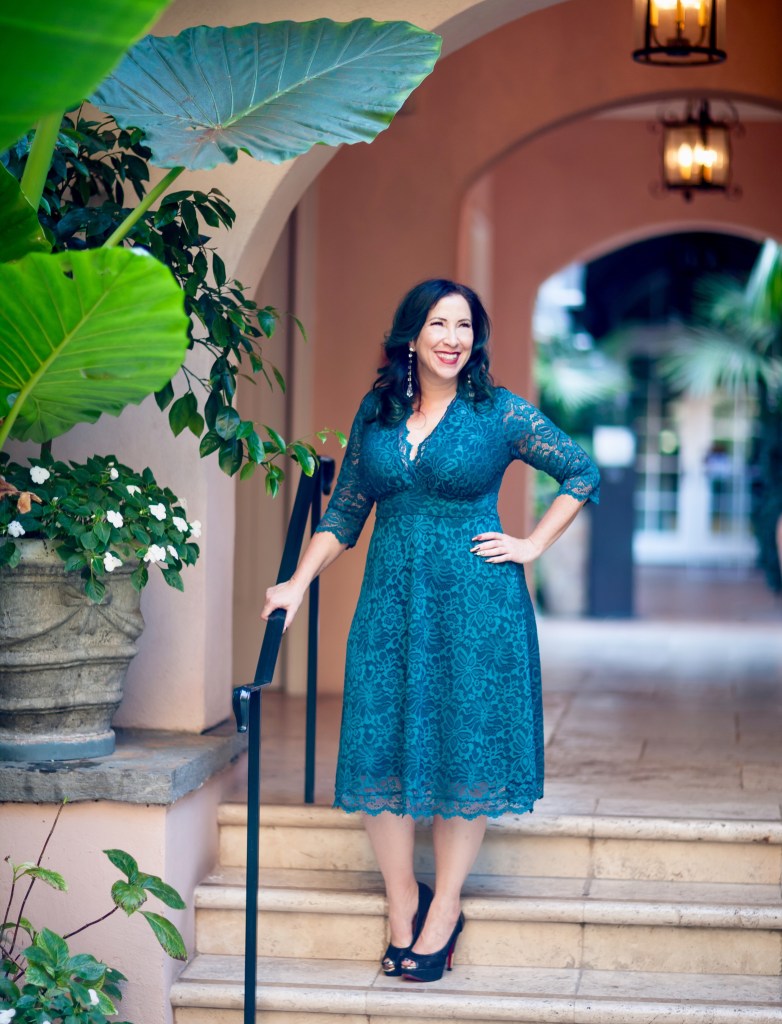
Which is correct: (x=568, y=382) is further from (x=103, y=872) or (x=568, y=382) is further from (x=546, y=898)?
(x=103, y=872)

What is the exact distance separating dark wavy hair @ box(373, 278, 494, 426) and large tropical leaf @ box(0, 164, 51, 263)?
A: 0.92 metres

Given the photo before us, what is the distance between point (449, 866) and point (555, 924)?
1.27 ft

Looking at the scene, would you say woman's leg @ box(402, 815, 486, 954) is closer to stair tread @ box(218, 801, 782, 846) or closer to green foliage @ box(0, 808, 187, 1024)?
stair tread @ box(218, 801, 782, 846)

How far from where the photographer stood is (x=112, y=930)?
3.55 meters

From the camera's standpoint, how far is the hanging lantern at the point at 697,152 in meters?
7.23

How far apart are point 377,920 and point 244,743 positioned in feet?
2.55

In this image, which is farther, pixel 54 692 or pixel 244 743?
pixel 244 743

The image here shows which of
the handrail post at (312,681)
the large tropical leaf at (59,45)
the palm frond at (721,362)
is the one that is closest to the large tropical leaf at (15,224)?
the large tropical leaf at (59,45)

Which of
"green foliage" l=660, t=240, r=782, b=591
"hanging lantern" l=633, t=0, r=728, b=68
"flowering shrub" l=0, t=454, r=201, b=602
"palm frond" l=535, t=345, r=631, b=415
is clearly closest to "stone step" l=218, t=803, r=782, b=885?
"flowering shrub" l=0, t=454, r=201, b=602

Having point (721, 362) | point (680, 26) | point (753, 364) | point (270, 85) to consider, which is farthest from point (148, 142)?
point (721, 362)

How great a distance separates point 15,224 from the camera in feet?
8.74

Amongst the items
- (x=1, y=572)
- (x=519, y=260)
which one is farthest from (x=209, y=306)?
(x=519, y=260)

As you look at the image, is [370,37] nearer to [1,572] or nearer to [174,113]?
[174,113]

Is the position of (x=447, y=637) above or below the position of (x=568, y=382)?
below
